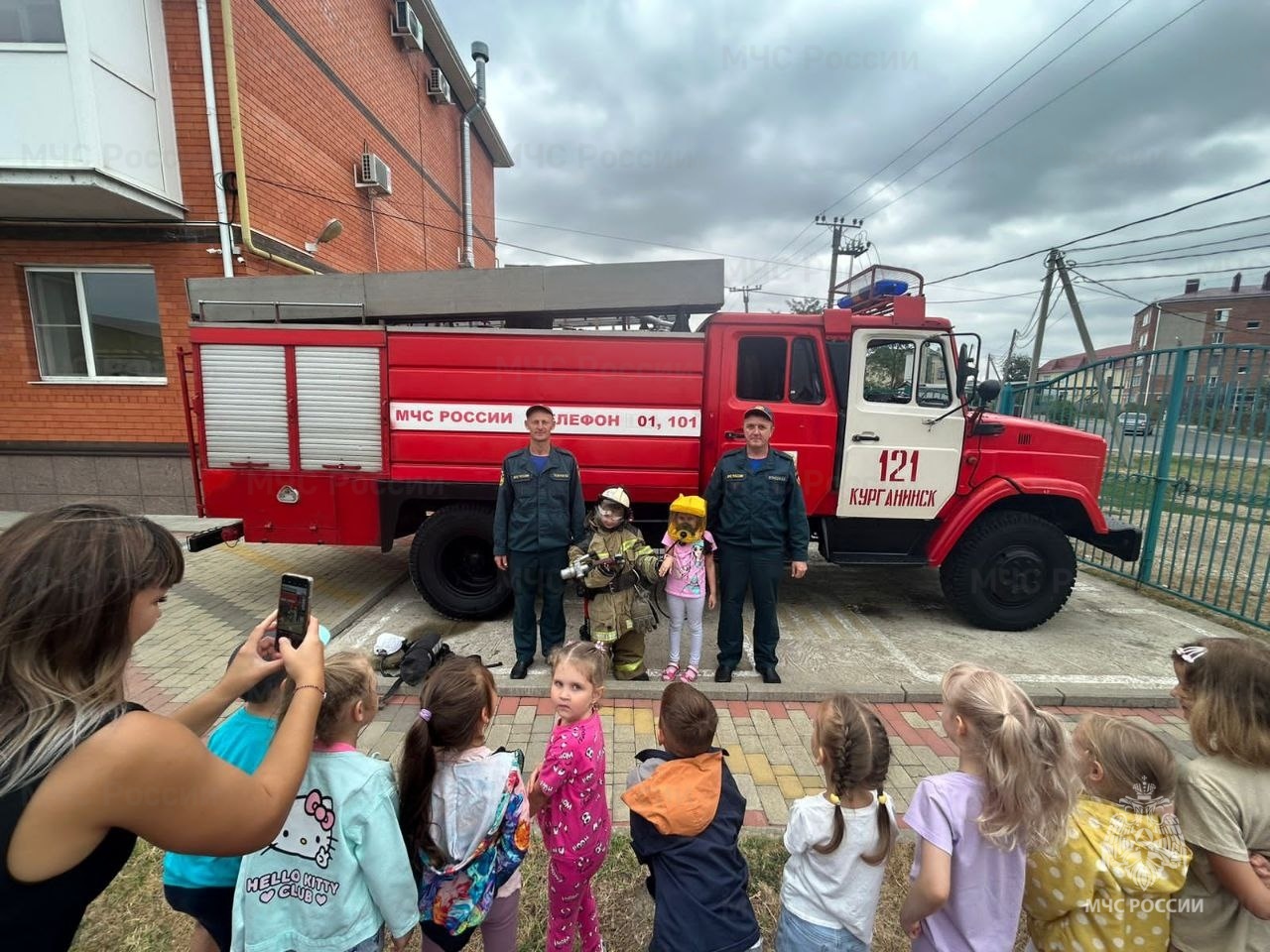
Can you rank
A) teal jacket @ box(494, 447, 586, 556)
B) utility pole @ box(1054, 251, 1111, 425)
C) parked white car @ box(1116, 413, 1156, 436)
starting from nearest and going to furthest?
teal jacket @ box(494, 447, 586, 556), parked white car @ box(1116, 413, 1156, 436), utility pole @ box(1054, 251, 1111, 425)

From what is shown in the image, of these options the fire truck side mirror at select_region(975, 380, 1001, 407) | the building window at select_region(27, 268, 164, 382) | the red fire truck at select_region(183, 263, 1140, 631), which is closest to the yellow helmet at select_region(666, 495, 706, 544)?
the red fire truck at select_region(183, 263, 1140, 631)

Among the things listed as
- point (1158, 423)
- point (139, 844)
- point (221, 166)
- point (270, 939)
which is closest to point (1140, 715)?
point (1158, 423)

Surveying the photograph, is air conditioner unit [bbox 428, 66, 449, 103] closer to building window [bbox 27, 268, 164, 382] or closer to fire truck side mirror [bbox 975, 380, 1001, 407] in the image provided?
building window [bbox 27, 268, 164, 382]

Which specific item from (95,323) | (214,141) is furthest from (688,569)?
(95,323)

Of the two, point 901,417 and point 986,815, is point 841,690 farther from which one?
point 986,815

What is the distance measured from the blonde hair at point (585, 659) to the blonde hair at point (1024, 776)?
107 cm

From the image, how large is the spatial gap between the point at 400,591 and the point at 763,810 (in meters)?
3.98

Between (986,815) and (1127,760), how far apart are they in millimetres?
396

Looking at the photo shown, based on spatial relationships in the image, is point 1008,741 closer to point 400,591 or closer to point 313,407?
point 313,407

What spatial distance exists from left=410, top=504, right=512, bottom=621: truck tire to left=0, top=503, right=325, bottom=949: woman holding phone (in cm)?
346

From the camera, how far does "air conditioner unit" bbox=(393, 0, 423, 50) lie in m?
11.4

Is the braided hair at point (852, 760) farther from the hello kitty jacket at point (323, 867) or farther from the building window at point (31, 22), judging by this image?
the building window at point (31, 22)

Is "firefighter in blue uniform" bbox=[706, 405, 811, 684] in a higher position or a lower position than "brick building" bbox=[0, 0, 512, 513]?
lower

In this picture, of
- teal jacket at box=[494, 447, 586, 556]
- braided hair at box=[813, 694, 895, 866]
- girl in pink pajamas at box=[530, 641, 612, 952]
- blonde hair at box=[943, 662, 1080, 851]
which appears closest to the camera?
blonde hair at box=[943, 662, 1080, 851]
